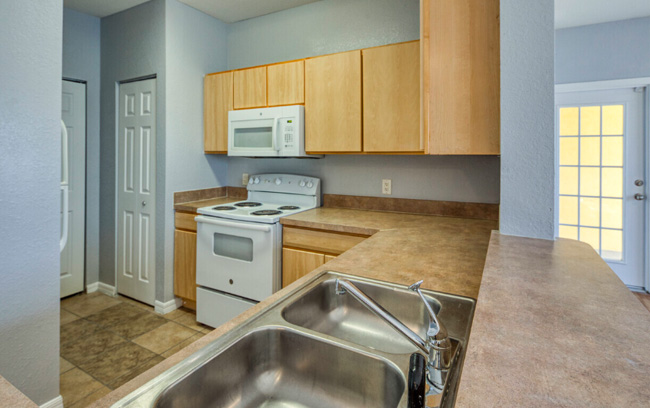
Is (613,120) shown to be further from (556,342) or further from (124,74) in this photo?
(124,74)

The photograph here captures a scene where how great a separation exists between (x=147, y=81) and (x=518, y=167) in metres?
2.95

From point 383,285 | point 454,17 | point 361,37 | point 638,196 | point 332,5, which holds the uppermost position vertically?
point 332,5

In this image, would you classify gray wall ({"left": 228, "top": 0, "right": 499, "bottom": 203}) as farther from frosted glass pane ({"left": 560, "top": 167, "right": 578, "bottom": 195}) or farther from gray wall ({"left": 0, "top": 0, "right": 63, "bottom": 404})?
frosted glass pane ({"left": 560, "top": 167, "right": 578, "bottom": 195})

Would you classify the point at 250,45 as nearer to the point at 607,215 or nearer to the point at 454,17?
the point at 454,17

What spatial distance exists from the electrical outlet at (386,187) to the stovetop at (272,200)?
531 mm

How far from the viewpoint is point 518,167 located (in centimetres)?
123

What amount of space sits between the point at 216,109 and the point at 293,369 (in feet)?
8.81

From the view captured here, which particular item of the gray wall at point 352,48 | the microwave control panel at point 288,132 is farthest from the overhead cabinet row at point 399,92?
the gray wall at point 352,48

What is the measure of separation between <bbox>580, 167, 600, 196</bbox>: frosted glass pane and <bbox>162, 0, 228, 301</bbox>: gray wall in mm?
3886

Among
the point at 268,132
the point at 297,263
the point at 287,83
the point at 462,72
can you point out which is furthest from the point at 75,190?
the point at 462,72

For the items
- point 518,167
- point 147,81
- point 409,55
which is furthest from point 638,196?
point 147,81

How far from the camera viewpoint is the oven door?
7.59 feet

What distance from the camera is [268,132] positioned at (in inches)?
107

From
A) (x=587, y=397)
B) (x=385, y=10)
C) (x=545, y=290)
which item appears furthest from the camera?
(x=385, y=10)
